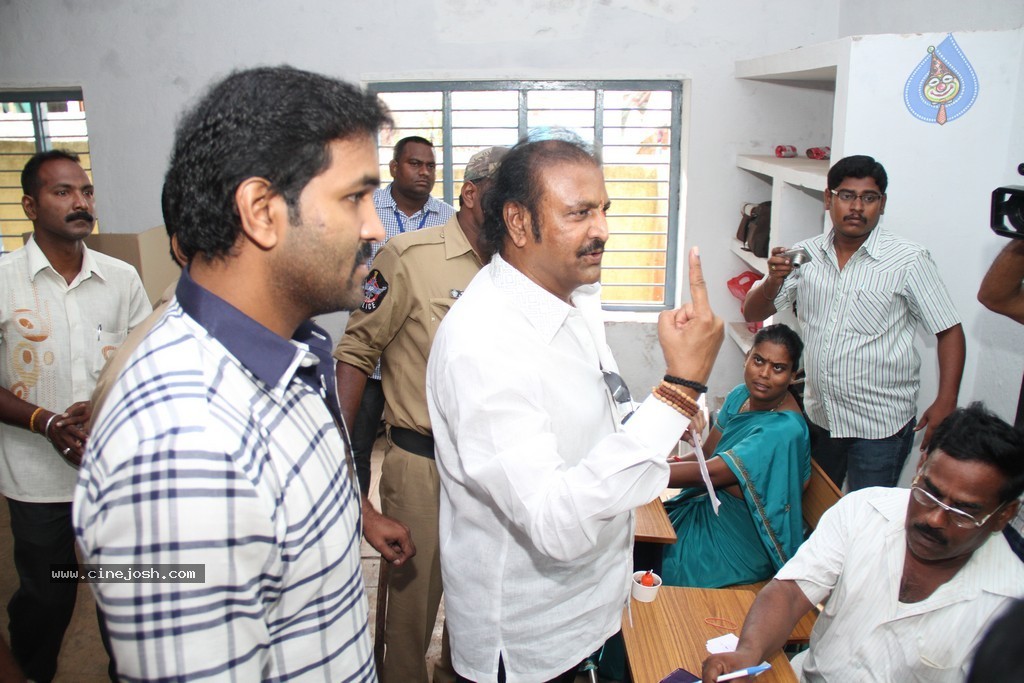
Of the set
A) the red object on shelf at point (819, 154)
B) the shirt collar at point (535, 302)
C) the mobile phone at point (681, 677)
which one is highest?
the red object on shelf at point (819, 154)

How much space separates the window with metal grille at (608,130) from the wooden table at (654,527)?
242 cm

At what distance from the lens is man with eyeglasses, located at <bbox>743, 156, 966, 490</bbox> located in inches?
93.6

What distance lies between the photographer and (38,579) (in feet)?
6.67

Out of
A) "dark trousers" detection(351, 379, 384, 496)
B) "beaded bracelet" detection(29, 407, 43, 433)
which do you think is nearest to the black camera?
"dark trousers" detection(351, 379, 384, 496)

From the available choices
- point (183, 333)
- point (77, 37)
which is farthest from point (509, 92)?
point (183, 333)

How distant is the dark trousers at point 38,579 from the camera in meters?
2.04

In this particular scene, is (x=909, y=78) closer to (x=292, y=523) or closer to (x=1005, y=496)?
(x=1005, y=496)

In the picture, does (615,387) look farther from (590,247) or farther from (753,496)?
(753,496)

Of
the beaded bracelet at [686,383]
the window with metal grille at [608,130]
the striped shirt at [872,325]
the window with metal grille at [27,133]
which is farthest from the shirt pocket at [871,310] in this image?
the window with metal grille at [27,133]

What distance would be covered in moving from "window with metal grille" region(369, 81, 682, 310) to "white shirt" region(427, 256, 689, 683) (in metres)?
2.97

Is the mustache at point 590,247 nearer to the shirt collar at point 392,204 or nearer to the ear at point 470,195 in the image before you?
the ear at point 470,195

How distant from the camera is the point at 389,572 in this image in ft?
6.59

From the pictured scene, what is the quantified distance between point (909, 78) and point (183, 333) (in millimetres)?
2603

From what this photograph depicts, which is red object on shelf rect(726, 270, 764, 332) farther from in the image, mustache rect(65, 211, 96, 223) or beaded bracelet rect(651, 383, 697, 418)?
mustache rect(65, 211, 96, 223)
